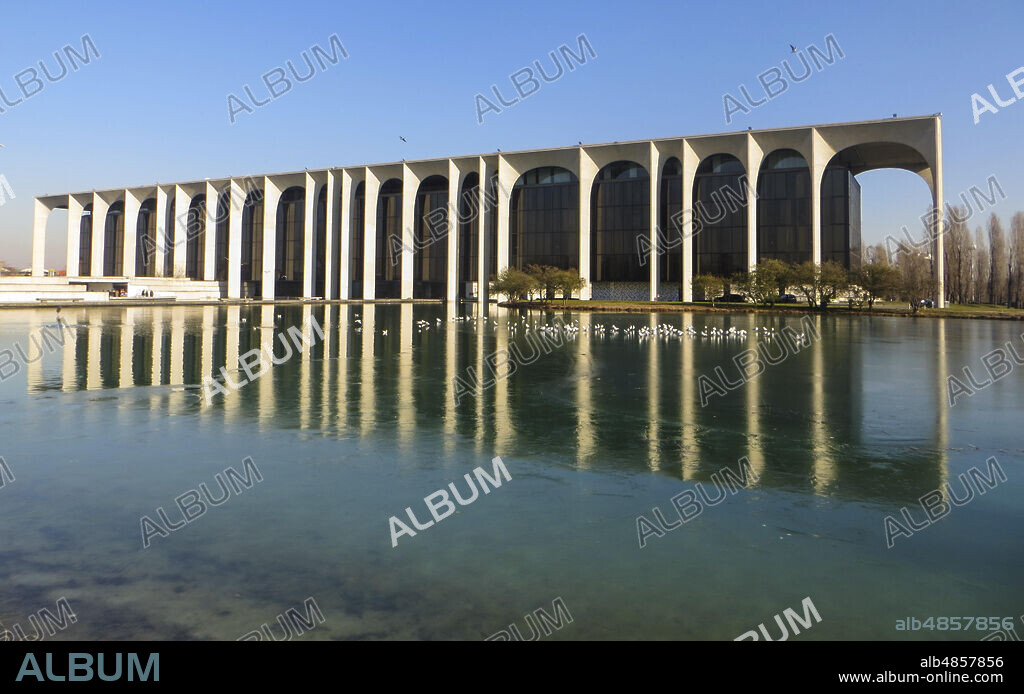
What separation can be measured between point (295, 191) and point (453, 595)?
283 ft

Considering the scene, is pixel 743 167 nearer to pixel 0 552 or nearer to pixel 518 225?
pixel 518 225

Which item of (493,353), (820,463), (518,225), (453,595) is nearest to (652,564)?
(453,595)

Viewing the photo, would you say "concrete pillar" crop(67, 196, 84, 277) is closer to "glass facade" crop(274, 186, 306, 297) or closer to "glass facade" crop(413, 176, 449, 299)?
"glass facade" crop(274, 186, 306, 297)

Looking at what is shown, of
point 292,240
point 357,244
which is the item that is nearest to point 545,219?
point 357,244

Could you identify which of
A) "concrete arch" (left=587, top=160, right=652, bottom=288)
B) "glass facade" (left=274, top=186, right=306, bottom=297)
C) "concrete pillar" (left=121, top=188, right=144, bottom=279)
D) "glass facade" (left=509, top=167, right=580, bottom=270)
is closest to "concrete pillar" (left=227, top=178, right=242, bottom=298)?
"glass facade" (left=274, top=186, right=306, bottom=297)

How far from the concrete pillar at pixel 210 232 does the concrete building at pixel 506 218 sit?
0.62ft

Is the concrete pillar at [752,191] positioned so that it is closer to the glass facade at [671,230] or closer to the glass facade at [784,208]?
the glass facade at [784,208]

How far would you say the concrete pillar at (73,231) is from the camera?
8944 centimetres

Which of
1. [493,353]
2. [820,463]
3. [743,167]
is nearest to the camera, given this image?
[820,463]

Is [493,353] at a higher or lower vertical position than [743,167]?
lower

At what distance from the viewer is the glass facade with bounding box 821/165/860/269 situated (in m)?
57.7

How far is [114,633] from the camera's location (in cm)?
352

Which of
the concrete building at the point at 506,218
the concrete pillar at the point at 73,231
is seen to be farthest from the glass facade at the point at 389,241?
the concrete pillar at the point at 73,231
